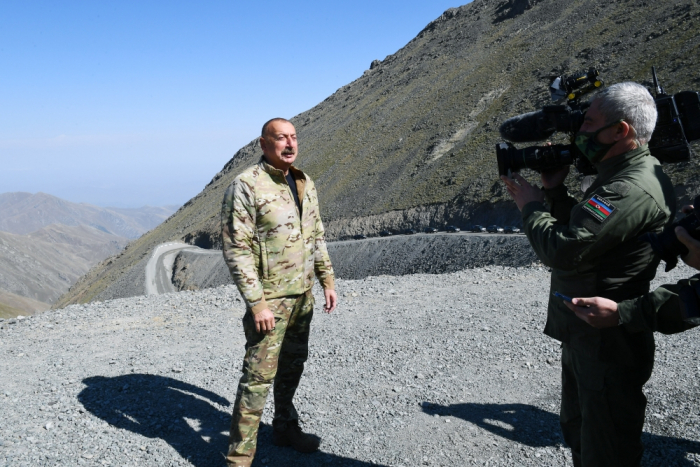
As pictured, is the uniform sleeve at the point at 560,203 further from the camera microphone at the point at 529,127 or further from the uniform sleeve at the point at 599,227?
the uniform sleeve at the point at 599,227

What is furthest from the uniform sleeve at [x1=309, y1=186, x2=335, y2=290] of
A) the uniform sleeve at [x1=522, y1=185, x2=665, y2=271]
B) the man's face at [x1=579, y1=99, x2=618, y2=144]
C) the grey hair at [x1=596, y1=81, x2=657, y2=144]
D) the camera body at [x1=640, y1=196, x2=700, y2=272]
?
the camera body at [x1=640, y1=196, x2=700, y2=272]

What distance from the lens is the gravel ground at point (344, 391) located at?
3.92 metres

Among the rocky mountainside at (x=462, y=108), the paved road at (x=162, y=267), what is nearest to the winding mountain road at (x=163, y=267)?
the paved road at (x=162, y=267)

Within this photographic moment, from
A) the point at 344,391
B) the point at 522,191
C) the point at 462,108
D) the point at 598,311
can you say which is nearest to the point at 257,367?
the point at 344,391

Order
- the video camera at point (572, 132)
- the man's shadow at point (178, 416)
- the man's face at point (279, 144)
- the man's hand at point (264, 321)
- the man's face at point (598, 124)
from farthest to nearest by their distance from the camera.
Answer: the man's shadow at point (178, 416) → the man's face at point (279, 144) → the man's hand at point (264, 321) → the video camera at point (572, 132) → the man's face at point (598, 124)

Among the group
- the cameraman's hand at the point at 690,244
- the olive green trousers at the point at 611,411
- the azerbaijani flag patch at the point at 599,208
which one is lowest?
the olive green trousers at the point at 611,411

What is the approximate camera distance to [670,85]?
31.7 metres

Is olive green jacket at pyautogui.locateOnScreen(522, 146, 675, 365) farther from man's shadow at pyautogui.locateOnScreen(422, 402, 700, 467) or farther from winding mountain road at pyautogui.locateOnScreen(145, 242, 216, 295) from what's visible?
winding mountain road at pyautogui.locateOnScreen(145, 242, 216, 295)

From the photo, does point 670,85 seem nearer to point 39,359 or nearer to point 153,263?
point 39,359

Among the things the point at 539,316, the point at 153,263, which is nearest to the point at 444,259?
the point at 539,316

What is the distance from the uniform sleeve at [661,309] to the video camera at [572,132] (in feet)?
2.51

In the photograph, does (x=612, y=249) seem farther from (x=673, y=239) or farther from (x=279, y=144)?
(x=279, y=144)

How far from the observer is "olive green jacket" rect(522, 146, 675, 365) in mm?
2303

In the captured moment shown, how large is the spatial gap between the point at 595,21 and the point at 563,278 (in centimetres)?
5693
